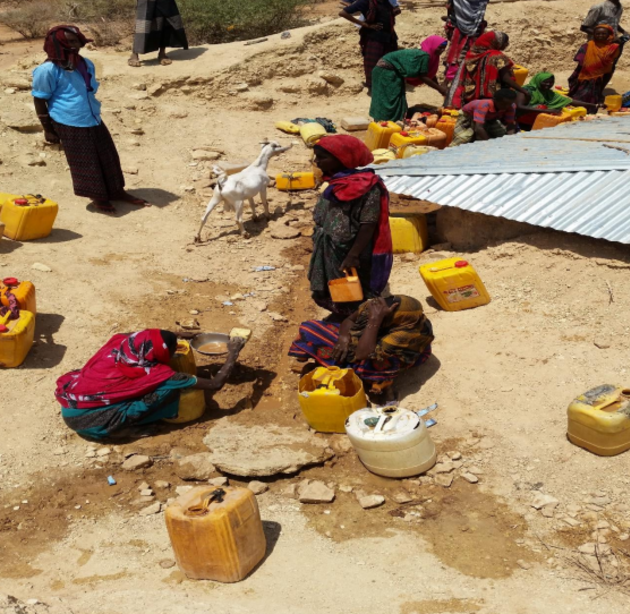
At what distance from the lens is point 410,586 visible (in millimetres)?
3438

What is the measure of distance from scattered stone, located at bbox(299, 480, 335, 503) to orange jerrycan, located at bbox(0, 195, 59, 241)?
13.8ft

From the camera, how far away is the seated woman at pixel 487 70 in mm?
8906

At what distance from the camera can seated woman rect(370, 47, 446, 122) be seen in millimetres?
9961

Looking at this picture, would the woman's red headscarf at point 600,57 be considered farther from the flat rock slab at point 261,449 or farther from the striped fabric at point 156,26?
the flat rock slab at point 261,449

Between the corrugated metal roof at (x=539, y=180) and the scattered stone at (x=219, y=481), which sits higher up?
the corrugated metal roof at (x=539, y=180)

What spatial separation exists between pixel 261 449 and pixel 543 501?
161cm

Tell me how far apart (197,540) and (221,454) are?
1.08 meters

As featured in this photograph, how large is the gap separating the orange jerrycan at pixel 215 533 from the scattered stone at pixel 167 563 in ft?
0.38

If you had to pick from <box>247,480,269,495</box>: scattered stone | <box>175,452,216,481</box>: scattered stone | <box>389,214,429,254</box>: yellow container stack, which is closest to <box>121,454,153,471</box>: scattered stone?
<box>175,452,216,481</box>: scattered stone

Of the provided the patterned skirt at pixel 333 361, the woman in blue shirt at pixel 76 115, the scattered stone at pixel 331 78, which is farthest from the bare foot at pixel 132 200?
the scattered stone at pixel 331 78

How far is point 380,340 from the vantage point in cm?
473

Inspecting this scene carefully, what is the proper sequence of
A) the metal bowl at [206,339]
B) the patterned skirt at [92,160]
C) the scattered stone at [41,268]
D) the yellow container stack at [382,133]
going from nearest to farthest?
the metal bowl at [206,339] → the scattered stone at [41,268] → the patterned skirt at [92,160] → the yellow container stack at [382,133]

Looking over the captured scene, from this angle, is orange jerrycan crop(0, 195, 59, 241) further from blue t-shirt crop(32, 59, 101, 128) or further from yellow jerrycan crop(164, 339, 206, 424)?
yellow jerrycan crop(164, 339, 206, 424)

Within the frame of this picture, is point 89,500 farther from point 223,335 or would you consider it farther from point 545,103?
point 545,103
